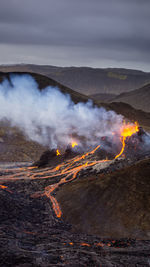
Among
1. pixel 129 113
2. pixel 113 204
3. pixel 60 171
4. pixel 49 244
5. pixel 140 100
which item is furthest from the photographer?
pixel 140 100

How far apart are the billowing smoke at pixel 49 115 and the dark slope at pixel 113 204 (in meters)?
35.7

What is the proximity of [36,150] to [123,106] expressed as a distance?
67.6 meters

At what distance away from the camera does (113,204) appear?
27.1 metres

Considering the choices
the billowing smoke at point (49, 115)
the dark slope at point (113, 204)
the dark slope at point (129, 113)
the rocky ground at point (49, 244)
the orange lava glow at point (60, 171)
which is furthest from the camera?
the dark slope at point (129, 113)

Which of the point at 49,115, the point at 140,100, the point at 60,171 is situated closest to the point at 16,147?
the point at 49,115

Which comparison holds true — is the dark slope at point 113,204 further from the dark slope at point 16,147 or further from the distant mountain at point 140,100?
the distant mountain at point 140,100

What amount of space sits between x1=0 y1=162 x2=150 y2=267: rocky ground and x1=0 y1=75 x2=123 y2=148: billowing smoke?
39.4m

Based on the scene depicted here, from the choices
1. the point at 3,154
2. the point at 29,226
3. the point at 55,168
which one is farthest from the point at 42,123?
the point at 29,226

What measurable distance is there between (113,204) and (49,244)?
8114mm

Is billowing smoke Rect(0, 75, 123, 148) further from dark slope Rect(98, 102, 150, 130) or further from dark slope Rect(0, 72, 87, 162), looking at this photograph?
dark slope Rect(98, 102, 150, 130)

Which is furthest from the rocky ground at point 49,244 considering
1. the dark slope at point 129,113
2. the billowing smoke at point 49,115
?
the dark slope at point 129,113

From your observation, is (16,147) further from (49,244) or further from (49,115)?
(49,244)

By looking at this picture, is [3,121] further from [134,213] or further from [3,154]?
[134,213]

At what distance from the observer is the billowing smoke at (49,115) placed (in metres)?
76.8
